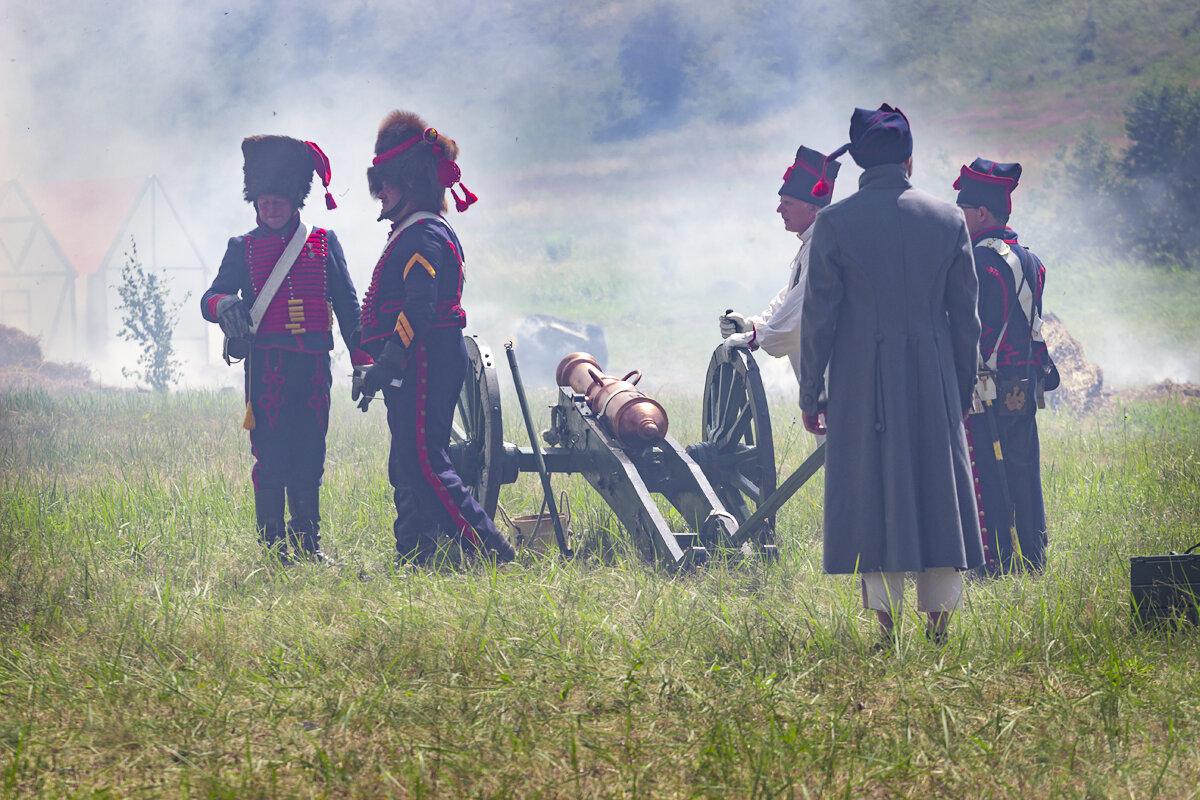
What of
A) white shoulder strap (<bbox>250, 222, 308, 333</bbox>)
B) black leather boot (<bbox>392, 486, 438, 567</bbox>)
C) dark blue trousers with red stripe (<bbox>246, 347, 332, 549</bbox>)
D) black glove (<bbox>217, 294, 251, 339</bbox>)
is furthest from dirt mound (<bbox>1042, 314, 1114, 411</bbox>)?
black glove (<bbox>217, 294, 251, 339</bbox>)

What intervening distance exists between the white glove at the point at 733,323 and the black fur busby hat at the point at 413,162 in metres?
1.20

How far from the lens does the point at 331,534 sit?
532 centimetres

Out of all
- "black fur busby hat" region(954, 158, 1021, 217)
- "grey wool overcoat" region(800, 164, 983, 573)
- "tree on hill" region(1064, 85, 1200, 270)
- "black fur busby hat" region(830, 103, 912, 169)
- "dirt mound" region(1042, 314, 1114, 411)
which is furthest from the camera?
"tree on hill" region(1064, 85, 1200, 270)

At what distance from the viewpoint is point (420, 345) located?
179 inches

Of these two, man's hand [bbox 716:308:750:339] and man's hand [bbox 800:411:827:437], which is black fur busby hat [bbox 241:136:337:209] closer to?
man's hand [bbox 716:308:750:339]

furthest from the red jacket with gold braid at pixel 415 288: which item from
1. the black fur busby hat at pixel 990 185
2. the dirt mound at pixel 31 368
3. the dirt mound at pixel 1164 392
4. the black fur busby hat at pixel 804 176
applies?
the dirt mound at pixel 31 368

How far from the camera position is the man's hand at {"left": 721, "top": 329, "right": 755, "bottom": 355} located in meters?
4.49

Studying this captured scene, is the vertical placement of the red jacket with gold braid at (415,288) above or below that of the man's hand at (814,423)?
above

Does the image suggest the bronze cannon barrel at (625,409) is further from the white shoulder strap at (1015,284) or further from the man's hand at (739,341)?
the white shoulder strap at (1015,284)

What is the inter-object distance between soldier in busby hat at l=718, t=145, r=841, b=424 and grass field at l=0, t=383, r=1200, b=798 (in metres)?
0.90

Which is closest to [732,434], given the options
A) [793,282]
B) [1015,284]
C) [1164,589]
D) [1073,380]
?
[793,282]

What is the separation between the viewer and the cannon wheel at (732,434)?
4.81 metres

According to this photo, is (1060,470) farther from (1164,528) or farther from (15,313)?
(15,313)

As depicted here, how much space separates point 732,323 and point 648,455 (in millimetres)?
710
